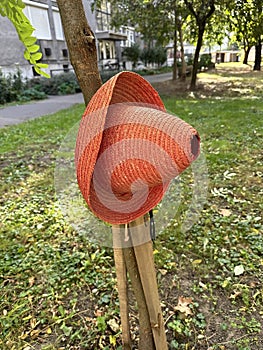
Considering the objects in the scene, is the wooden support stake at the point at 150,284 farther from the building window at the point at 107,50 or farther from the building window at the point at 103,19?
the building window at the point at 103,19

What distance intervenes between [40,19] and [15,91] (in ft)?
20.9

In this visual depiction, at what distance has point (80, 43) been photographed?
98 cm

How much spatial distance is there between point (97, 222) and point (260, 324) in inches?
59.8

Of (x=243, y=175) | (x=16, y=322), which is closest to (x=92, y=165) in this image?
(x=16, y=322)

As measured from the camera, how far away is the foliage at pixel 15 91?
10641 mm

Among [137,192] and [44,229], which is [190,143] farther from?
[44,229]

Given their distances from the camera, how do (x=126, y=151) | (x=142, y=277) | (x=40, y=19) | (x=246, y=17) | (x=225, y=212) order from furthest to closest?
1. (x=40, y=19)
2. (x=246, y=17)
3. (x=225, y=212)
4. (x=142, y=277)
5. (x=126, y=151)

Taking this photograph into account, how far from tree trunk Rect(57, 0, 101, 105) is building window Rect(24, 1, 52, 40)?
15.4m

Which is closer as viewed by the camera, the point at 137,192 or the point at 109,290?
the point at 137,192

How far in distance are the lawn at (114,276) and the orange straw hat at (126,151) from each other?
115 cm

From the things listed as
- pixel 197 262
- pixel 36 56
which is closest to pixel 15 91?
pixel 197 262

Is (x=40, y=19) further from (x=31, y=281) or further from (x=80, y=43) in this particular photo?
(x=80, y=43)

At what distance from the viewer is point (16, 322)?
174 cm

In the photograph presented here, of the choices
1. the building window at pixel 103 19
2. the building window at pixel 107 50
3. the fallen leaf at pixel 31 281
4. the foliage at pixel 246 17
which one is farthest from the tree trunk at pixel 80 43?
the building window at pixel 103 19
